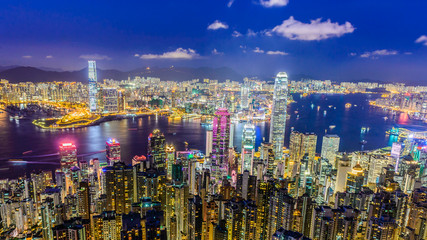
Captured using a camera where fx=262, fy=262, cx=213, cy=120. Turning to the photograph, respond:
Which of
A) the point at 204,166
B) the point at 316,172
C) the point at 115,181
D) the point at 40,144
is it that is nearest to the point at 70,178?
the point at 115,181

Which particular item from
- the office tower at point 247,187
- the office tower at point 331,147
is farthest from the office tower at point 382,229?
the office tower at point 331,147

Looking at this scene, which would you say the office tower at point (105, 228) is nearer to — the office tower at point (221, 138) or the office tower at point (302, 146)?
the office tower at point (221, 138)

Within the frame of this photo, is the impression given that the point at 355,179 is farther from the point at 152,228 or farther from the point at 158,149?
the point at 158,149

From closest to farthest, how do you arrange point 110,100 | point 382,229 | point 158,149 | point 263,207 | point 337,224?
point 382,229 → point 337,224 → point 263,207 → point 158,149 → point 110,100

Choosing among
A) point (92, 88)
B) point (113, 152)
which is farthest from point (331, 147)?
point (92, 88)

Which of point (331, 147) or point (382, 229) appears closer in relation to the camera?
A: point (382, 229)

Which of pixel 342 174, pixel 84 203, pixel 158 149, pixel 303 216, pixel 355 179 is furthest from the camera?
pixel 158 149
